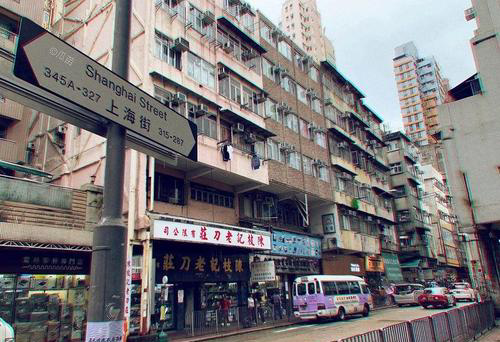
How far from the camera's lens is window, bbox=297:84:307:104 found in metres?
32.1

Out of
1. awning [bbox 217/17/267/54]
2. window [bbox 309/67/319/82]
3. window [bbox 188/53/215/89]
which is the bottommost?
window [bbox 188/53/215/89]

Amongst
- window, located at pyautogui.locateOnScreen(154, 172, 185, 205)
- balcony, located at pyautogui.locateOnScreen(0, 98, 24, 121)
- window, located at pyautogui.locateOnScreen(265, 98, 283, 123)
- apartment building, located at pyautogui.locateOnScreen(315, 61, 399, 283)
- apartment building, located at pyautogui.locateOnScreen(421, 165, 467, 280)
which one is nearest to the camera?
window, located at pyautogui.locateOnScreen(154, 172, 185, 205)

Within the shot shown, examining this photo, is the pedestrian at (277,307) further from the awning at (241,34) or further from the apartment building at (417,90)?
the apartment building at (417,90)

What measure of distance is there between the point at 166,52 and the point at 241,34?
716cm

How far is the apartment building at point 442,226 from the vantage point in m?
61.0

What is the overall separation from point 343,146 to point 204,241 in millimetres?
21095

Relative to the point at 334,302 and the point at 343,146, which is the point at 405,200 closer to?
the point at 343,146

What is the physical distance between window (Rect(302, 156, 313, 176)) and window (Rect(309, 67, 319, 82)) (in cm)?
853

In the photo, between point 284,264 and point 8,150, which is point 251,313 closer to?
point 284,264

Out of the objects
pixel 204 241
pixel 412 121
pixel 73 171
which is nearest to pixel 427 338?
pixel 204 241

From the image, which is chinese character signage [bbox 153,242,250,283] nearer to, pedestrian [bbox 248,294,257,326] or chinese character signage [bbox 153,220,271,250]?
chinese character signage [bbox 153,220,271,250]

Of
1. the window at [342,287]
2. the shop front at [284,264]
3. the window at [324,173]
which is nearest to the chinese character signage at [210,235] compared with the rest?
the shop front at [284,264]

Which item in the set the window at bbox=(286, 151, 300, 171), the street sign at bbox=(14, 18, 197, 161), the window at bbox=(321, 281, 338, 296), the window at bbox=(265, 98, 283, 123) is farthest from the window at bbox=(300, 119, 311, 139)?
the street sign at bbox=(14, 18, 197, 161)

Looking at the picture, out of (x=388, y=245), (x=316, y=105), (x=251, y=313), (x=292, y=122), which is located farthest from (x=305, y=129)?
(x=388, y=245)
